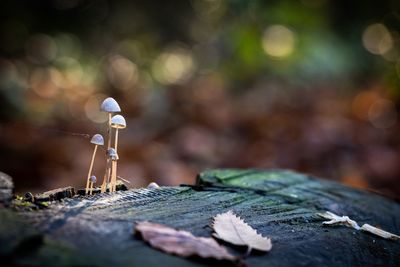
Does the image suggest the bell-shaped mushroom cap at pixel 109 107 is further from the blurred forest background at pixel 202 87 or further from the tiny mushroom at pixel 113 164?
the blurred forest background at pixel 202 87

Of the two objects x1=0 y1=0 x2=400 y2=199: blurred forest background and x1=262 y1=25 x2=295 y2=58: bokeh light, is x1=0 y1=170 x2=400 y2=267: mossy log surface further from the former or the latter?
x1=262 y1=25 x2=295 y2=58: bokeh light

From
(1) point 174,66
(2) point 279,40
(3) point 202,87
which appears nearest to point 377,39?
(2) point 279,40

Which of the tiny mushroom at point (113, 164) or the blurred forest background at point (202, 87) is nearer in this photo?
the tiny mushroom at point (113, 164)

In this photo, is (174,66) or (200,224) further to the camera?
(174,66)

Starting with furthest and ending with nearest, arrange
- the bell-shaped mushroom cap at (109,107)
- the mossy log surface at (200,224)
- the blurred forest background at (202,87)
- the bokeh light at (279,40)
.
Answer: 1. the bokeh light at (279,40)
2. the blurred forest background at (202,87)
3. the bell-shaped mushroom cap at (109,107)
4. the mossy log surface at (200,224)

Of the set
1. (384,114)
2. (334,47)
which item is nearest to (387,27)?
(334,47)

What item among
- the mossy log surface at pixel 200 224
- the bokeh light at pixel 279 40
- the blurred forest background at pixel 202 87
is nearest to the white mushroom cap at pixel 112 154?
the mossy log surface at pixel 200 224

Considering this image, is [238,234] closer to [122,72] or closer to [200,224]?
[200,224]
